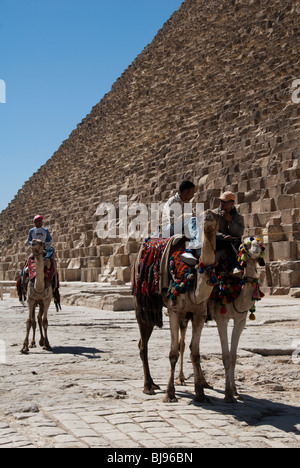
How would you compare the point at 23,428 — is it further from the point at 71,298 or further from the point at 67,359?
the point at 71,298

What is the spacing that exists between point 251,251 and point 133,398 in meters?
1.30

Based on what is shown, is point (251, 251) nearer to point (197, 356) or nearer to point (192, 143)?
point (197, 356)

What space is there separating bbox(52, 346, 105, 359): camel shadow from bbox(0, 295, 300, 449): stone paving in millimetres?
10

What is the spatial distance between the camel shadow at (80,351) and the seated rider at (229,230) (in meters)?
2.30

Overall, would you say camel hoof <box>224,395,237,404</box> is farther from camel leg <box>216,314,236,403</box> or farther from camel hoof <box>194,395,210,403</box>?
camel hoof <box>194,395,210,403</box>

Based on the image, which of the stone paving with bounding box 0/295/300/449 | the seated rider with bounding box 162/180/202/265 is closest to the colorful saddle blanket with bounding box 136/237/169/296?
the seated rider with bounding box 162/180/202/265

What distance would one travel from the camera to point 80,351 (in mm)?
7320

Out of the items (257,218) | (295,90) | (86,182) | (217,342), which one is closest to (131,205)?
(295,90)

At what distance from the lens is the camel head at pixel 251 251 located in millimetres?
4781

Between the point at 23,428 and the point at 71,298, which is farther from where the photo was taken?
the point at 71,298

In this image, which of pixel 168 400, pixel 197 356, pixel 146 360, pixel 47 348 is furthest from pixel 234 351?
pixel 47 348

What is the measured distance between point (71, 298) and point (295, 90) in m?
11.1

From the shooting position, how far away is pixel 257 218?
53.7ft

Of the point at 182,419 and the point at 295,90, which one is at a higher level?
the point at 295,90
